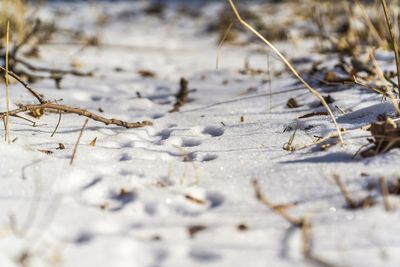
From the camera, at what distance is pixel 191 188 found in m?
1.18

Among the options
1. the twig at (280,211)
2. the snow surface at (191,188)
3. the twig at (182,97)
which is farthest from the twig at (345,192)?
the twig at (182,97)

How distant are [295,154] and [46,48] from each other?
2854 mm

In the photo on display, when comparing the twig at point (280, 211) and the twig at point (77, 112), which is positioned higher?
the twig at point (77, 112)

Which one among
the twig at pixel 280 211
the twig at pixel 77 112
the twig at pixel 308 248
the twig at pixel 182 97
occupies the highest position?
the twig at pixel 182 97

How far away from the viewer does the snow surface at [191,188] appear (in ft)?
2.97

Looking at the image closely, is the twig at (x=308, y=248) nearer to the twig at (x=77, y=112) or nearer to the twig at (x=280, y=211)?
the twig at (x=280, y=211)

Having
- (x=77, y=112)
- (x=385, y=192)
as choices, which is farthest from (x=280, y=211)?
(x=77, y=112)

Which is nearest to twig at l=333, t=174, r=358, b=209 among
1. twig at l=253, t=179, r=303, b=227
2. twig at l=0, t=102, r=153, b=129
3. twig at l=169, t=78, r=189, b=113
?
twig at l=253, t=179, r=303, b=227

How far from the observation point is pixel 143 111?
2.12m

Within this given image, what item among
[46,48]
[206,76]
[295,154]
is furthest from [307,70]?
[46,48]

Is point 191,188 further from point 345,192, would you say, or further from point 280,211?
point 345,192

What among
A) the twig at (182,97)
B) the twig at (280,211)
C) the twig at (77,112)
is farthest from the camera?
the twig at (182,97)

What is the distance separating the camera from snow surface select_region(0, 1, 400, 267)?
91cm

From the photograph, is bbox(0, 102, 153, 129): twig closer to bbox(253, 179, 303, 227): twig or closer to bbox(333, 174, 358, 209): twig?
bbox(253, 179, 303, 227): twig
